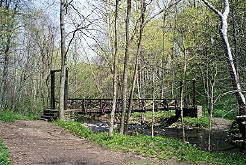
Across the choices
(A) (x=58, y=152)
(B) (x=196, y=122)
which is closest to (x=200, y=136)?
(B) (x=196, y=122)

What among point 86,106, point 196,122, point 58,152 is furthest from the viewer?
point 196,122

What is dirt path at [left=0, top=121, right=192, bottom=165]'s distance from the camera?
16.3ft

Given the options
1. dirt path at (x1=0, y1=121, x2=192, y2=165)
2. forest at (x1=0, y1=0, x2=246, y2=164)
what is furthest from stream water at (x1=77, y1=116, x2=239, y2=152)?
dirt path at (x1=0, y1=121, x2=192, y2=165)

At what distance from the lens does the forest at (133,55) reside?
780 centimetres

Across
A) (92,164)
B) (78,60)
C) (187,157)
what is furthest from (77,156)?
(78,60)

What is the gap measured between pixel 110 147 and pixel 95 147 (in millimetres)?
484

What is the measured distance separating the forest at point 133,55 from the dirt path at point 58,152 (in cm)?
144

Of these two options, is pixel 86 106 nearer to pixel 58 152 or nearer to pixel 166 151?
pixel 58 152

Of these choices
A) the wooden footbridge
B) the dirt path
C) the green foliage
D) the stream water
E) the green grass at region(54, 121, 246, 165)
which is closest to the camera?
the dirt path

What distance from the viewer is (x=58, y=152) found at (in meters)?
5.67

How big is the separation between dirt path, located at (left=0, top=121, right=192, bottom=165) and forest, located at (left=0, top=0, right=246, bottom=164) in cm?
144

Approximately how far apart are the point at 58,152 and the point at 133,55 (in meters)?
12.1

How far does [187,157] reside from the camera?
5691mm

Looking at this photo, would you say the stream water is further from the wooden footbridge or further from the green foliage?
the green foliage
